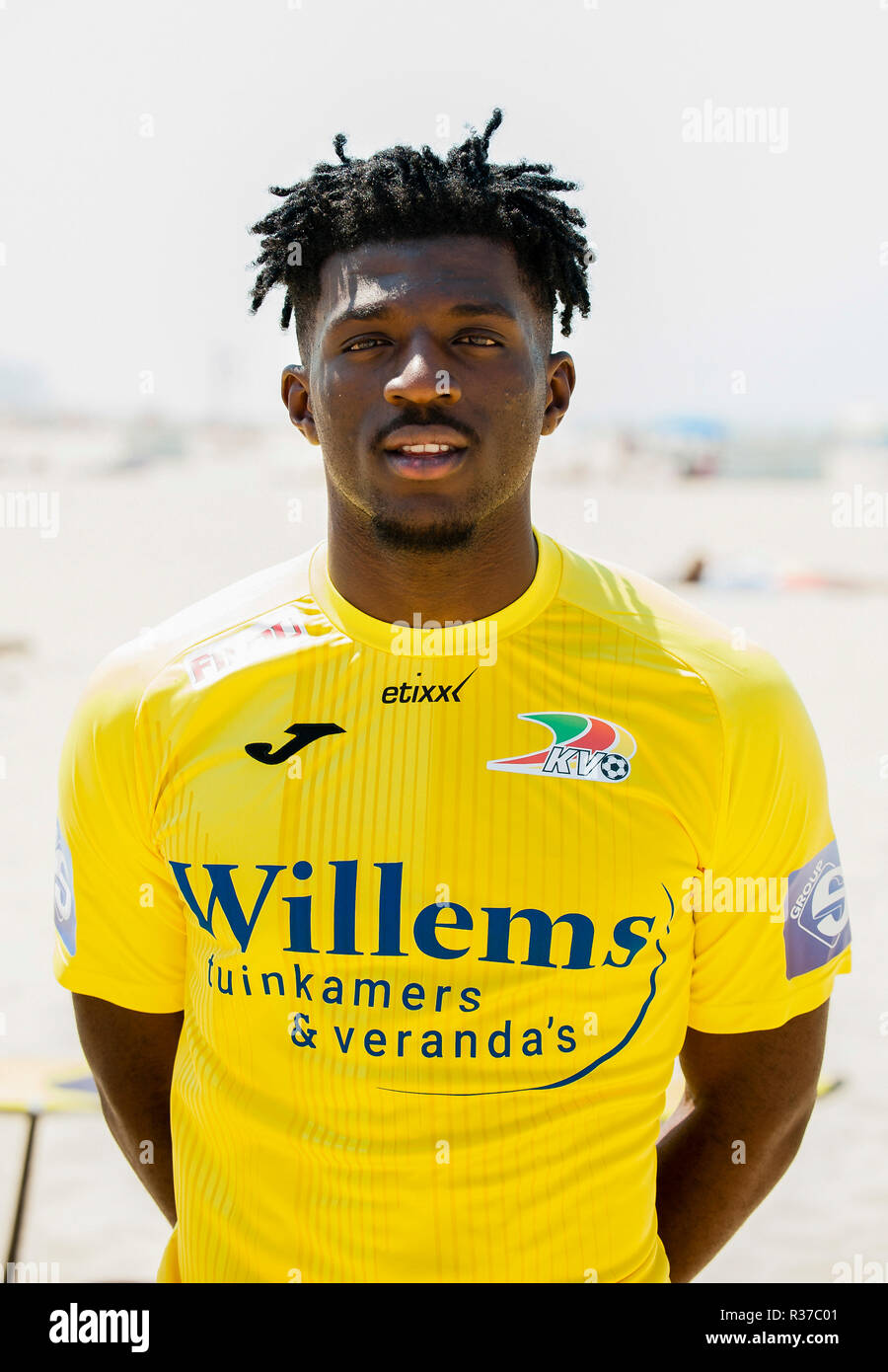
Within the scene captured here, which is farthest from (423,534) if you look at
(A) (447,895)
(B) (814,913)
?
(B) (814,913)

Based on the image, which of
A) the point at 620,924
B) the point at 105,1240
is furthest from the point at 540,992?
the point at 105,1240

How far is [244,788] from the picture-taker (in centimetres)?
186

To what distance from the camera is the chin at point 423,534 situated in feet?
5.95

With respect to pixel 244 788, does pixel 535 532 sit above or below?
above

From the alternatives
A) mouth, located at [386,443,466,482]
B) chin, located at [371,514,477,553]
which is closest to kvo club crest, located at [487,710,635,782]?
chin, located at [371,514,477,553]

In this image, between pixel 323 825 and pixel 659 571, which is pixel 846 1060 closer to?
pixel 323 825

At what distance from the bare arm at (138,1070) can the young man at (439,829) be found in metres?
0.15

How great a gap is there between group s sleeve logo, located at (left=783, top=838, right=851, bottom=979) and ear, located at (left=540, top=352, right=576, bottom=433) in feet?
2.83

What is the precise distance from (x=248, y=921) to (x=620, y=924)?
1.89ft

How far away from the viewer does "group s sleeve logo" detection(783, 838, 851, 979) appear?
1.93 metres

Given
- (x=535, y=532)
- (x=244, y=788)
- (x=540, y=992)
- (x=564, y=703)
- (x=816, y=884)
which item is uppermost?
(x=535, y=532)

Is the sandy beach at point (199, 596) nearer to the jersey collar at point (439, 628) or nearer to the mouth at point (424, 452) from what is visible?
the jersey collar at point (439, 628)

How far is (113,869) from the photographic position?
6.48 feet

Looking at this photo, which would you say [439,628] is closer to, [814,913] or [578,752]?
[578,752]
